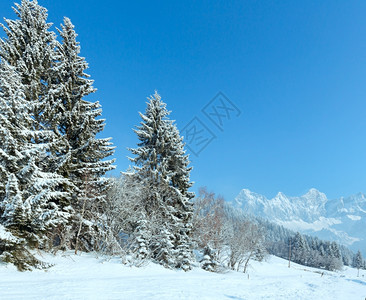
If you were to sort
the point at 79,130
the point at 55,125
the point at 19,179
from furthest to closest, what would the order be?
the point at 79,130 → the point at 55,125 → the point at 19,179

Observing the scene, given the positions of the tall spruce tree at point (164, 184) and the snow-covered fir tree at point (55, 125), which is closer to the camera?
the snow-covered fir tree at point (55, 125)

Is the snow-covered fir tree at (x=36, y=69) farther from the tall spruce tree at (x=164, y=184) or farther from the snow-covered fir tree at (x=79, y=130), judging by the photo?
the tall spruce tree at (x=164, y=184)

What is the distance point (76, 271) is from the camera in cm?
1200

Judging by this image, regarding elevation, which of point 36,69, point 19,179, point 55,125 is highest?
point 36,69

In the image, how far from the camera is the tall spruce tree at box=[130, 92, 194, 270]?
1922 centimetres

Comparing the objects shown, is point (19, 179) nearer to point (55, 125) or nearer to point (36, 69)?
point (55, 125)

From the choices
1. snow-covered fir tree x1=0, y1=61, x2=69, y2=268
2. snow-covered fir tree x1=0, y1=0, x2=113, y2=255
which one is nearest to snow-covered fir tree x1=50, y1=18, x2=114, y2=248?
snow-covered fir tree x1=0, y1=0, x2=113, y2=255

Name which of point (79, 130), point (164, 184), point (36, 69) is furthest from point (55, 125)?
point (164, 184)

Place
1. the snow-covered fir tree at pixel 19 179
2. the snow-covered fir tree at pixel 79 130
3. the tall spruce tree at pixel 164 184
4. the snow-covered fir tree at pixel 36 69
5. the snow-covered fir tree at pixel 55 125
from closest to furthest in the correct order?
the snow-covered fir tree at pixel 19 179 < the snow-covered fir tree at pixel 55 125 < the snow-covered fir tree at pixel 36 69 < the snow-covered fir tree at pixel 79 130 < the tall spruce tree at pixel 164 184

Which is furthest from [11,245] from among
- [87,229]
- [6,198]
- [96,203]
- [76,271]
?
[96,203]

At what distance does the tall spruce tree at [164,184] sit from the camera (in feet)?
63.1

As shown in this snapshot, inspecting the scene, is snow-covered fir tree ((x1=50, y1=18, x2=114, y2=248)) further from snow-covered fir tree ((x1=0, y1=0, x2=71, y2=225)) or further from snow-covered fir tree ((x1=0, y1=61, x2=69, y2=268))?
snow-covered fir tree ((x1=0, y1=61, x2=69, y2=268))

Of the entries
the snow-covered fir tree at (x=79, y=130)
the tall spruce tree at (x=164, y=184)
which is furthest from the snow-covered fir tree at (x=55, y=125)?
the tall spruce tree at (x=164, y=184)

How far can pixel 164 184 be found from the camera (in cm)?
2048
